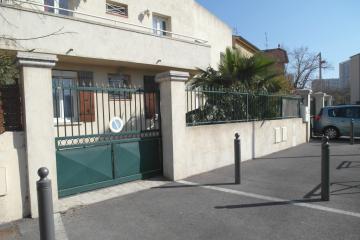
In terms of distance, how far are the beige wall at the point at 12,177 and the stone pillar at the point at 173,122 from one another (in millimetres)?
3130

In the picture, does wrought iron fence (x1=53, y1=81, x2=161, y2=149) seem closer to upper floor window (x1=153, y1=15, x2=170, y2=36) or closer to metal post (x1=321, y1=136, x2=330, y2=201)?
metal post (x1=321, y1=136, x2=330, y2=201)

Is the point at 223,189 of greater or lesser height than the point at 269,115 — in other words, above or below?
below

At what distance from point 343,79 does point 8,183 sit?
79059mm

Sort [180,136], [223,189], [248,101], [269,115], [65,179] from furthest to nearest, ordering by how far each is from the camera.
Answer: [269,115]
[248,101]
[180,136]
[223,189]
[65,179]

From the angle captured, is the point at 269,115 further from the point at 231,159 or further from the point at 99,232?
the point at 99,232

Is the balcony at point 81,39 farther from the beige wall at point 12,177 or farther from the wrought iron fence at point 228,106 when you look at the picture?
the beige wall at point 12,177

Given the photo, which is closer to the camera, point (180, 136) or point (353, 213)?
point (353, 213)

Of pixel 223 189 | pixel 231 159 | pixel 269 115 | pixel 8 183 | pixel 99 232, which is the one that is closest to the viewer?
pixel 99 232

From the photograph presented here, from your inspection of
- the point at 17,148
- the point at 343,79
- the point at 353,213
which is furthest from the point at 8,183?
the point at 343,79

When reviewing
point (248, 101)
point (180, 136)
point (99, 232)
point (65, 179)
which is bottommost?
point (99, 232)

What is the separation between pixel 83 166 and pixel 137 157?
1.34 metres

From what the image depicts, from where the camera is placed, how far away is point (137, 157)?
22.9 ft

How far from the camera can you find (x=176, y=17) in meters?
15.8

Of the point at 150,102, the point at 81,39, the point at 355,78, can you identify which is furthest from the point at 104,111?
the point at 355,78
